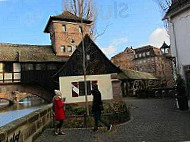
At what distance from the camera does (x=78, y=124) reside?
33.1 ft

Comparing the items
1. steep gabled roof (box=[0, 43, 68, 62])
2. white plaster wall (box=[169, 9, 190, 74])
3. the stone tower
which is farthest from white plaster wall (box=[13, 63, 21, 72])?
white plaster wall (box=[169, 9, 190, 74])

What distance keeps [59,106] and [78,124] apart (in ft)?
6.71

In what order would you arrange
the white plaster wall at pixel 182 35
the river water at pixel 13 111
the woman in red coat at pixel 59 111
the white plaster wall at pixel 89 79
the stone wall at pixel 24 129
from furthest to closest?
the white plaster wall at pixel 89 79 < the river water at pixel 13 111 < the white plaster wall at pixel 182 35 < the woman in red coat at pixel 59 111 < the stone wall at pixel 24 129

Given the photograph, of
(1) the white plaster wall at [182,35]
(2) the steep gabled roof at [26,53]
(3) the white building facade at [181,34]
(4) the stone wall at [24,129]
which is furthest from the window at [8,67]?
(4) the stone wall at [24,129]

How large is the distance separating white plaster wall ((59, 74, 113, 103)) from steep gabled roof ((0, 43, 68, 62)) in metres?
10.5

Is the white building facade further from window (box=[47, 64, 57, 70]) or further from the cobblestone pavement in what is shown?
window (box=[47, 64, 57, 70])

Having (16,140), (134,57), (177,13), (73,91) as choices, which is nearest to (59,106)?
(16,140)

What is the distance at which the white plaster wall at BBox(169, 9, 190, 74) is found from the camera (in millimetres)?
13442

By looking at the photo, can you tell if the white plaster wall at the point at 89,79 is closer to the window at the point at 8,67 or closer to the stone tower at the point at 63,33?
the window at the point at 8,67

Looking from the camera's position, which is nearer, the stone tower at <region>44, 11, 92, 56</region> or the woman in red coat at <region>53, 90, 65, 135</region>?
the woman in red coat at <region>53, 90, 65, 135</region>

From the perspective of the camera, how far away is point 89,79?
2219 centimetres

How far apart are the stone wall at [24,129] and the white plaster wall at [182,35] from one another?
8676 mm

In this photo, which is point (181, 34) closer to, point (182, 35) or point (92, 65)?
point (182, 35)

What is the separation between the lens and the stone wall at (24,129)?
507 cm
